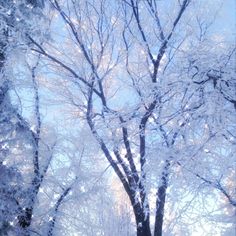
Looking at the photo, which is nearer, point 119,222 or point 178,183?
point 178,183

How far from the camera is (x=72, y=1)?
11820mm

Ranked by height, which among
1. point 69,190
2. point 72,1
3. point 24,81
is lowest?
point 69,190

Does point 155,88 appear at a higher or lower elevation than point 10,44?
lower

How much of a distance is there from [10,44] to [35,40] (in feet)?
7.02

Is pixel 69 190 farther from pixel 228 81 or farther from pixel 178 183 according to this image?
pixel 228 81

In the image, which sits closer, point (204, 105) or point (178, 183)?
point (204, 105)

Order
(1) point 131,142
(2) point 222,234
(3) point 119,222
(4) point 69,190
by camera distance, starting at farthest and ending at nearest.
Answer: (2) point 222,234
(3) point 119,222
(4) point 69,190
(1) point 131,142

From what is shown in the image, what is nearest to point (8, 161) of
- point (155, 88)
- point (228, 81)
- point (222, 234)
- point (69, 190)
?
point (69, 190)

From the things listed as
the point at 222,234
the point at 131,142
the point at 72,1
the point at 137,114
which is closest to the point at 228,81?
the point at 137,114

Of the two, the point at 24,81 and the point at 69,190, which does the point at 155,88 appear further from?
the point at 69,190

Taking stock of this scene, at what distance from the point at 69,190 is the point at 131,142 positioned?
4155 mm

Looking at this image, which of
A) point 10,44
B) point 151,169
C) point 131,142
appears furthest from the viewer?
point 131,142

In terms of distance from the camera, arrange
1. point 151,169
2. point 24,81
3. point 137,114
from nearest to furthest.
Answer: point 137,114 < point 151,169 < point 24,81

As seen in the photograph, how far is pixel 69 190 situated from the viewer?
1426 cm
